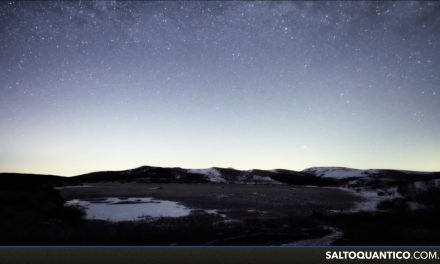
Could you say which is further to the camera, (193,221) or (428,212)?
(428,212)

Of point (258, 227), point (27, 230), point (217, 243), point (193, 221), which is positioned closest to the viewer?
point (217, 243)

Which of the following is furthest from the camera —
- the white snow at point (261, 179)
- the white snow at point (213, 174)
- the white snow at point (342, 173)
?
the white snow at point (342, 173)

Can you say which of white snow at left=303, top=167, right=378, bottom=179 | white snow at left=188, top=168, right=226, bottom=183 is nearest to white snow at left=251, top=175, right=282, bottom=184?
white snow at left=188, top=168, right=226, bottom=183

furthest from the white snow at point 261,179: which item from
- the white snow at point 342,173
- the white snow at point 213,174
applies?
the white snow at point 342,173

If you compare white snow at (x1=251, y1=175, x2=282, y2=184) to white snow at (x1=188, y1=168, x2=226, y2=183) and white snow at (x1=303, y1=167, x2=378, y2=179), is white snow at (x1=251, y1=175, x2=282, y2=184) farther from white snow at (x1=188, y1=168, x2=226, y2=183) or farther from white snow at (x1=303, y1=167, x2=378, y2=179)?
white snow at (x1=303, y1=167, x2=378, y2=179)

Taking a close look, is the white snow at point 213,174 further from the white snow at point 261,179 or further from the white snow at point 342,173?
the white snow at point 342,173

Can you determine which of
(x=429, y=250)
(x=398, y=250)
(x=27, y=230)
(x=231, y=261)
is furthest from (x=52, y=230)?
(x=429, y=250)

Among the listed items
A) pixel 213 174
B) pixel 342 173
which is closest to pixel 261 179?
pixel 213 174

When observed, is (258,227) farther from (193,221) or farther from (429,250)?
(429,250)

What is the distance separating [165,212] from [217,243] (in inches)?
358

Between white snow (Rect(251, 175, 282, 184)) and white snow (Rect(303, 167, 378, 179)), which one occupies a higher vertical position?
white snow (Rect(303, 167, 378, 179))

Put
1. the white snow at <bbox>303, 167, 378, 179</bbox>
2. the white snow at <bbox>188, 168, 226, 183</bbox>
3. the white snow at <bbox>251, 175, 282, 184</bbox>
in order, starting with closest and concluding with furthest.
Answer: the white snow at <bbox>188, 168, 226, 183</bbox> → the white snow at <bbox>251, 175, 282, 184</bbox> → the white snow at <bbox>303, 167, 378, 179</bbox>

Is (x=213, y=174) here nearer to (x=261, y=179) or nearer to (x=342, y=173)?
(x=261, y=179)

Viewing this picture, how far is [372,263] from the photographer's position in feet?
31.9
